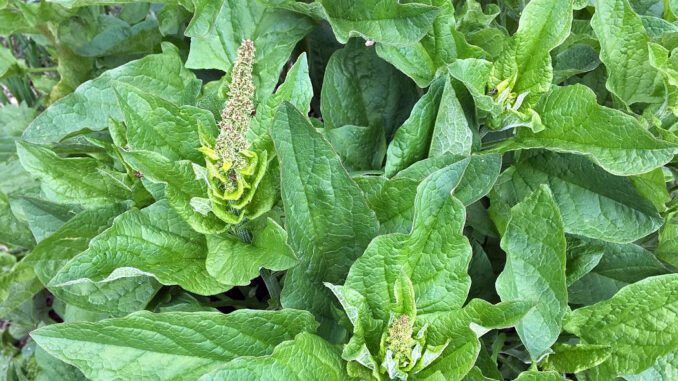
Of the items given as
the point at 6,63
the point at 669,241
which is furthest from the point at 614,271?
the point at 6,63

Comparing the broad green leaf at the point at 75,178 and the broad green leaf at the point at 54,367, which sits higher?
the broad green leaf at the point at 75,178

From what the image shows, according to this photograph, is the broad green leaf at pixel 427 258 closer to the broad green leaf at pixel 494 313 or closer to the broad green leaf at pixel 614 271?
the broad green leaf at pixel 494 313

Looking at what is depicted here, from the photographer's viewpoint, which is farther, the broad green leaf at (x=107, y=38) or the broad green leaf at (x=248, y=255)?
the broad green leaf at (x=107, y=38)

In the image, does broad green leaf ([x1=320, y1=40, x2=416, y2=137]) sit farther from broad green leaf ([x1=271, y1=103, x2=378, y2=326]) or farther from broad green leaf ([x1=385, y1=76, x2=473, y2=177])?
broad green leaf ([x1=271, y1=103, x2=378, y2=326])

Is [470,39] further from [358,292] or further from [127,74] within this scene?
[127,74]

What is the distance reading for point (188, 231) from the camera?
97 cm

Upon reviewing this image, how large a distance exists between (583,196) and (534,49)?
10.0 inches

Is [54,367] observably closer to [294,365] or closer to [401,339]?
[294,365]

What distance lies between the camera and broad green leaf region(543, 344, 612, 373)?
0.96 m

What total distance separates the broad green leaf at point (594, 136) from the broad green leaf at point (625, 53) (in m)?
0.11

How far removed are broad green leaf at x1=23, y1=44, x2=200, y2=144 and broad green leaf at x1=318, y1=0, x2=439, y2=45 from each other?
1.00 feet

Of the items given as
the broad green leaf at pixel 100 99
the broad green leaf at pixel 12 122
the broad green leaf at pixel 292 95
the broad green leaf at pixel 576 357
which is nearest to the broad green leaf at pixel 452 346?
the broad green leaf at pixel 576 357

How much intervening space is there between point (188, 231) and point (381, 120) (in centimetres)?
42

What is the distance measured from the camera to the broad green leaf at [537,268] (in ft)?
3.04
